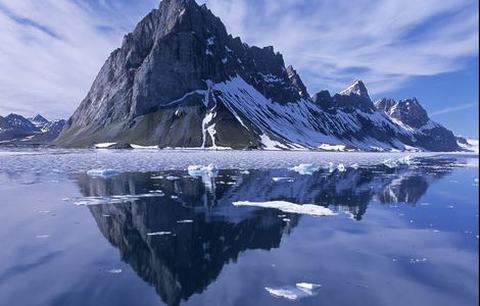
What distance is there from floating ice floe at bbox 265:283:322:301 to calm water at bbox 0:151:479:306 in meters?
0.04

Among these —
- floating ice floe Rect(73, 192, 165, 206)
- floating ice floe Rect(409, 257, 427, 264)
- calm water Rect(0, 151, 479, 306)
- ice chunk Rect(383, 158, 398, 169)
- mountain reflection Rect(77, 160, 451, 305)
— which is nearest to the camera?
calm water Rect(0, 151, 479, 306)

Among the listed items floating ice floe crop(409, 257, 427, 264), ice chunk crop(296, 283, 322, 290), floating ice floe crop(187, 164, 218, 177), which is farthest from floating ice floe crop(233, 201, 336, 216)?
floating ice floe crop(187, 164, 218, 177)

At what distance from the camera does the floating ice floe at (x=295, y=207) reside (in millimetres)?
30405

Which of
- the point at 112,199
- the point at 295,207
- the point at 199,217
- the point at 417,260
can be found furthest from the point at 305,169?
the point at 417,260

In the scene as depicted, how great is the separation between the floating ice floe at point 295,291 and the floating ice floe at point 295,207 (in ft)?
47.0

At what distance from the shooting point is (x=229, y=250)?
20.9 m

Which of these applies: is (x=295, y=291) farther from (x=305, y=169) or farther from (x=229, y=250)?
(x=305, y=169)

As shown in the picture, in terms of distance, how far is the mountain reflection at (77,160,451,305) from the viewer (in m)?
18.4

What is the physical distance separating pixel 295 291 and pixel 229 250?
613 centimetres

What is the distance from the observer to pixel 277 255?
2019cm

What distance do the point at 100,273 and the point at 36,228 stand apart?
9.56 m

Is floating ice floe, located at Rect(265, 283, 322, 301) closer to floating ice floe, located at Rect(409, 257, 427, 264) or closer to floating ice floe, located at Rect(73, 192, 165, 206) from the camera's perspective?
floating ice floe, located at Rect(409, 257, 427, 264)

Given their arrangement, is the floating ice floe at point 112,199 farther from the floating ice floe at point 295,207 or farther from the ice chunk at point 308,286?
the ice chunk at point 308,286

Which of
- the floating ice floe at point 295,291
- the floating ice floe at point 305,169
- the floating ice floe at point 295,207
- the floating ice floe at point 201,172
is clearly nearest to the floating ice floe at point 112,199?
the floating ice floe at point 295,207
